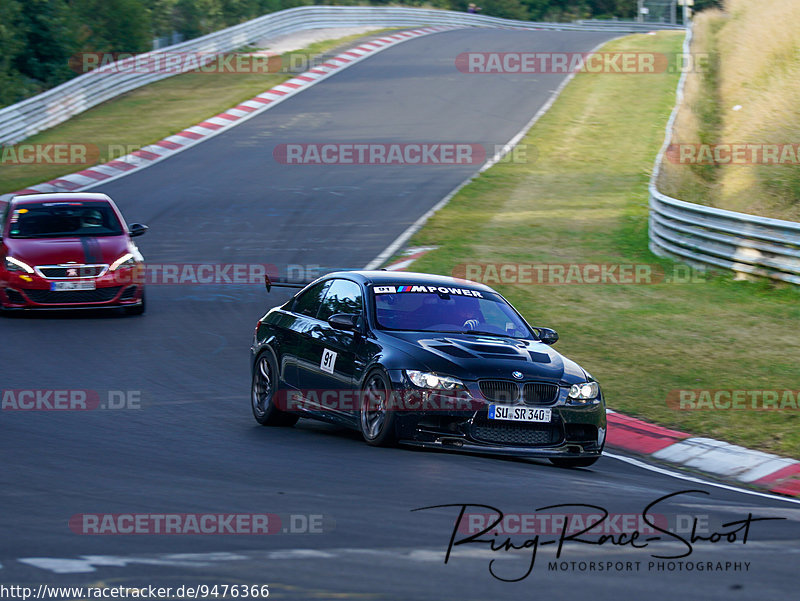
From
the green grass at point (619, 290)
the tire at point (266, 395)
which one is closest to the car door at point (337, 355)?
the tire at point (266, 395)

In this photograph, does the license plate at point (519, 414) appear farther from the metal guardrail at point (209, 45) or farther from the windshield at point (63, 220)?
the metal guardrail at point (209, 45)

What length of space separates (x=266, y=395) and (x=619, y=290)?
9.23 m

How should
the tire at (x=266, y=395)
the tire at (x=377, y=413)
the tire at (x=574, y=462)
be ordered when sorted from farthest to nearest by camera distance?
the tire at (x=266, y=395) < the tire at (x=574, y=462) < the tire at (x=377, y=413)

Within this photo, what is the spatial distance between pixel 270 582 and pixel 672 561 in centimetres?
208

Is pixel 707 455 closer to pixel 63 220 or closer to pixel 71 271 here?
pixel 71 271

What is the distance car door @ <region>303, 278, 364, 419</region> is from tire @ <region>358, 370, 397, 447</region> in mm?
179

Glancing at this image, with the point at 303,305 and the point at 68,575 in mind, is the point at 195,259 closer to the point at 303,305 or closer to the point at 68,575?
the point at 303,305

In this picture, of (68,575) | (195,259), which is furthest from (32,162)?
(68,575)

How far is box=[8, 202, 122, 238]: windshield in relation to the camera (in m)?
16.9

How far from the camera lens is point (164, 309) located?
17.2 metres

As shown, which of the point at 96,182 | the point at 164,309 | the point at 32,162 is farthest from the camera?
the point at 32,162

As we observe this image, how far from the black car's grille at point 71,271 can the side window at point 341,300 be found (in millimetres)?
6549

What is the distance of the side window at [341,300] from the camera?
1008 centimetres

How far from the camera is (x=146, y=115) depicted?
35188 mm
